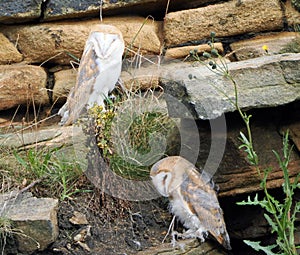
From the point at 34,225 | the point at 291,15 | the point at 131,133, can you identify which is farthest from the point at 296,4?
the point at 34,225

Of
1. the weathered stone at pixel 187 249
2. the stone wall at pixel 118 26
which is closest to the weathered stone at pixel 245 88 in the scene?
the weathered stone at pixel 187 249

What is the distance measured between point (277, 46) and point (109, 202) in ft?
7.24

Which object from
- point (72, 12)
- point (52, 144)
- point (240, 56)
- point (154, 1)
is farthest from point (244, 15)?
point (52, 144)

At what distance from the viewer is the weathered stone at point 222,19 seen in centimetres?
620

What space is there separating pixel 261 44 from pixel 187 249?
235cm

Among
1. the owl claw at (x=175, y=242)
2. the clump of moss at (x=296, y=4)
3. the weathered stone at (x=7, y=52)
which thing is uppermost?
the clump of moss at (x=296, y=4)

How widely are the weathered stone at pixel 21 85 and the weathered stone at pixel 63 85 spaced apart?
10 centimetres

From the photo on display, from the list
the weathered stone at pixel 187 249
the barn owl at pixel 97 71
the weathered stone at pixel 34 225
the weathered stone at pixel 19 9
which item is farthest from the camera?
the weathered stone at pixel 19 9

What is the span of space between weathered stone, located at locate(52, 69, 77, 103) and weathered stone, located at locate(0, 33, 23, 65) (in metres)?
0.40

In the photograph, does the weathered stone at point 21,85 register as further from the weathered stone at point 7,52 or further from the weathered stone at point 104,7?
the weathered stone at point 104,7

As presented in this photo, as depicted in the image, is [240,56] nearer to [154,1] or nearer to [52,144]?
[154,1]

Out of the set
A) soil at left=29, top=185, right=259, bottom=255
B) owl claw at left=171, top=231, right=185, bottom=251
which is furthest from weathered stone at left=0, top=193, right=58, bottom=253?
owl claw at left=171, top=231, right=185, bottom=251

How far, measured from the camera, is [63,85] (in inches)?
241

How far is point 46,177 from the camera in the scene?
16.0 ft
